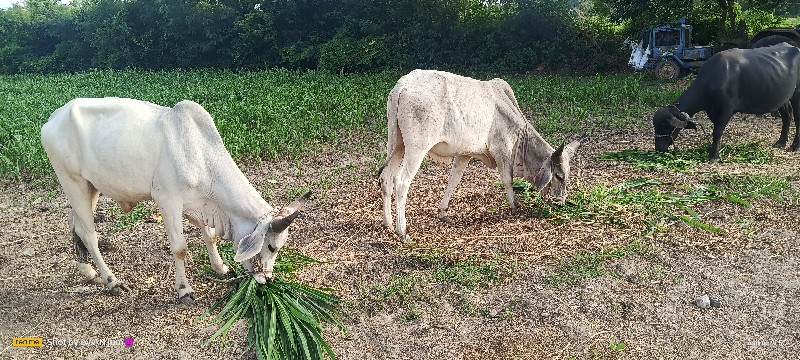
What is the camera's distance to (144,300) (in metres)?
5.28

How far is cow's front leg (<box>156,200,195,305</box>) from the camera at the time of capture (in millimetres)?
4806

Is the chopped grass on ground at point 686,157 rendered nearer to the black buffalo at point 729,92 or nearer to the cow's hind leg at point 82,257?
the black buffalo at point 729,92

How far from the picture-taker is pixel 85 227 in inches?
209

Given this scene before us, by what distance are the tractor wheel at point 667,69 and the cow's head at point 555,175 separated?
455 inches

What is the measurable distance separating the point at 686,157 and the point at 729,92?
1.15m

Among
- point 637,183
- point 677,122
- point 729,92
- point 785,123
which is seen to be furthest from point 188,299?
point 785,123

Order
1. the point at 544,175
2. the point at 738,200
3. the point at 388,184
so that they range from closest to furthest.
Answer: the point at 388,184
the point at 544,175
the point at 738,200

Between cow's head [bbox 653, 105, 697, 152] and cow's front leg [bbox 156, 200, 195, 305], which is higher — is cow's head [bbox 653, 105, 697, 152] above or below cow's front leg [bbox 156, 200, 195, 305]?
below

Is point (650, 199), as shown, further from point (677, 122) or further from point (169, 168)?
point (169, 168)

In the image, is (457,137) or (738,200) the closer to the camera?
(457,137)

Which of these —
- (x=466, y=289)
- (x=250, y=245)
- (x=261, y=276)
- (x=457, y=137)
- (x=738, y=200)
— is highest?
(x=457, y=137)

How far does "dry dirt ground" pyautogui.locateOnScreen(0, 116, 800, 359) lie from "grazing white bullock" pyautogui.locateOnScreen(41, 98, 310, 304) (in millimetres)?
755

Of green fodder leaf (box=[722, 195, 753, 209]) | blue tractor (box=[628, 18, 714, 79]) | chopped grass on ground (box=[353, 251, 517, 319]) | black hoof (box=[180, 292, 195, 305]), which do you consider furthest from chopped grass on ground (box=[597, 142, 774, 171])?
blue tractor (box=[628, 18, 714, 79])

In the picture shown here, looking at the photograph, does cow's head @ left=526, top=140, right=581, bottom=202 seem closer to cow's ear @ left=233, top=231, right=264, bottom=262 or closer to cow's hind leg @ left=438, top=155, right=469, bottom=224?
cow's hind leg @ left=438, top=155, right=469, bottom=224
